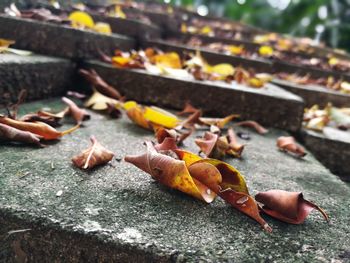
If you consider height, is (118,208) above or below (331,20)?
below

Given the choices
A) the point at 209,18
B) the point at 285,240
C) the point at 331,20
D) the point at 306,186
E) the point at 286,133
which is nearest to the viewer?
the point at 285,240

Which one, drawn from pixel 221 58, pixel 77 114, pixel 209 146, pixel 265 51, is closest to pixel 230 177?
pixel 209 146

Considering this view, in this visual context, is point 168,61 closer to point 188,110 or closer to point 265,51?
point 188,110

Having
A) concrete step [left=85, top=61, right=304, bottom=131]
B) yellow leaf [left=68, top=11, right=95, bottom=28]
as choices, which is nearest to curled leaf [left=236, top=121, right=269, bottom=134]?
concrete step [left=85, top=61, right=304, bottom=131]

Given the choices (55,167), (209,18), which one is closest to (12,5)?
(55,167)

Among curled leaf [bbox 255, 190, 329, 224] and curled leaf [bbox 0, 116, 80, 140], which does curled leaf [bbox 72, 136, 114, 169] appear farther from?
curled leaf [bbox 255, 190, 329, 224]

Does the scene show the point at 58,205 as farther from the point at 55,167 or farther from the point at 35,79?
the point at 35,79

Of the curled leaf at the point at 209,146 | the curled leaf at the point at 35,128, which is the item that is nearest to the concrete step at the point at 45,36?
the curled leaf at the point at 35,128
